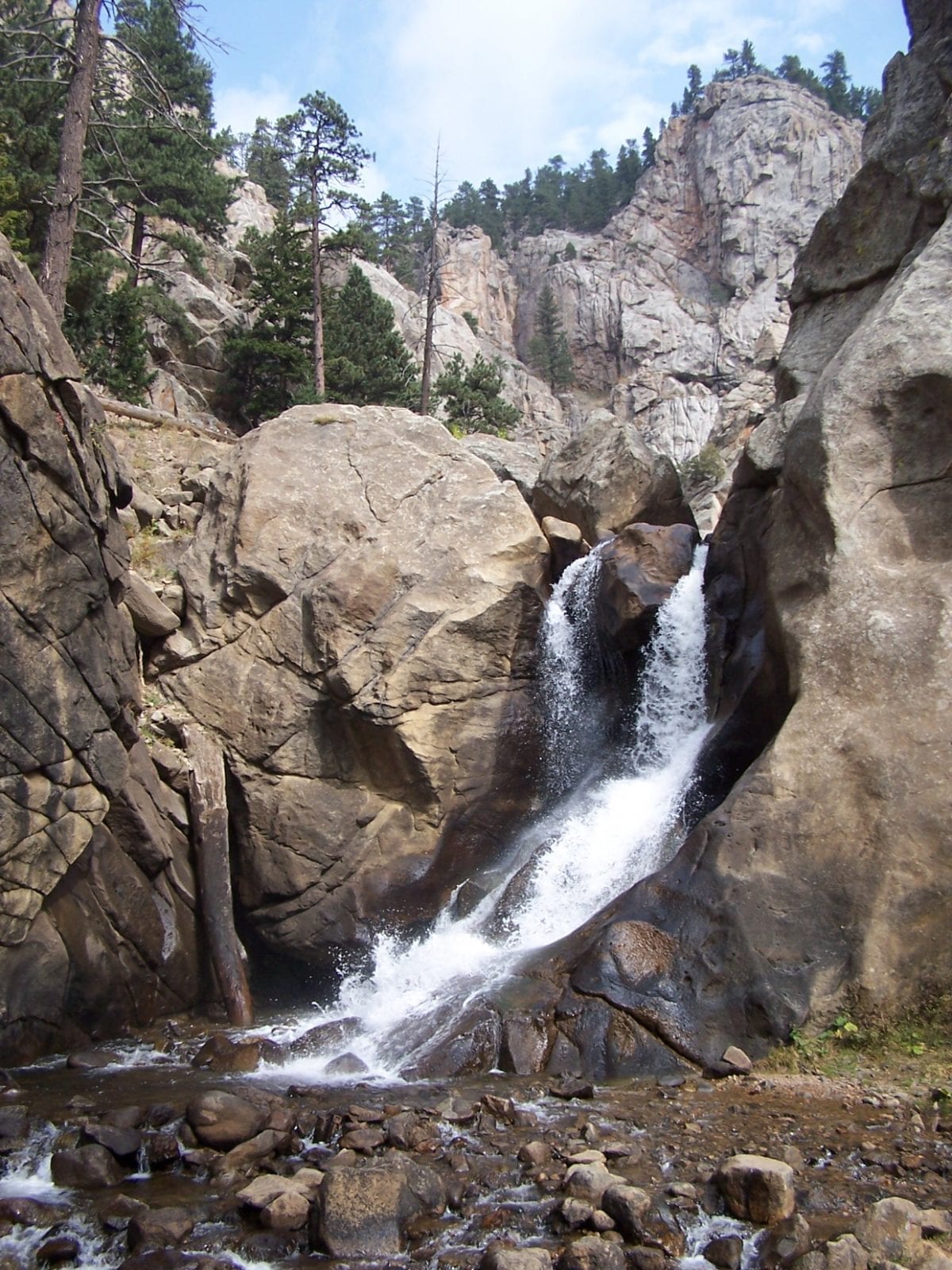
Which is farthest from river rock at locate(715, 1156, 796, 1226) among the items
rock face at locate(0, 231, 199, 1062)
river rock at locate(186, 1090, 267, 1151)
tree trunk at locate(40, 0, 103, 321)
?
tree trunk at locate(40, 0, 103, 321)

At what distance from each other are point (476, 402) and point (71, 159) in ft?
70.5

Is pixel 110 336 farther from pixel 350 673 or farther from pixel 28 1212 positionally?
pixel 28 1212

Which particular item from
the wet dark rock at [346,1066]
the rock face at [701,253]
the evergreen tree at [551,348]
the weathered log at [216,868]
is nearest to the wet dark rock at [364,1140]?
the wet dark rock at [346,1066]

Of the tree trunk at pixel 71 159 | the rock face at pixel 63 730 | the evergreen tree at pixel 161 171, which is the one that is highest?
the evergreen tree at pixel 161 171

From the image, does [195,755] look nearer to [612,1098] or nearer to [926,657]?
[612,1098]

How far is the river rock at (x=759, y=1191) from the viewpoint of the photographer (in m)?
6.23

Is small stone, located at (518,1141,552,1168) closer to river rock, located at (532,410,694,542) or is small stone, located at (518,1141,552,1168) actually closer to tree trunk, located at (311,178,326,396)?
river rock, located at (532,410,694,542)

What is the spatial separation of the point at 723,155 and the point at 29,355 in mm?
85751

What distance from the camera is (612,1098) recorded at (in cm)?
884

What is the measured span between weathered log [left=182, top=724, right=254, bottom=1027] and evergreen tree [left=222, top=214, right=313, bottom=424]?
1731 cm

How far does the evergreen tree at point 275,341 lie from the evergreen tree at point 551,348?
4555cm

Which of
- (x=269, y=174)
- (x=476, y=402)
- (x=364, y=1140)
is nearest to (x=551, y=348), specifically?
(x=269, y=174)

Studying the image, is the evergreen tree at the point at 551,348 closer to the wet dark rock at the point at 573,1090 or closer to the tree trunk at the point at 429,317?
the tree trunk at the point at 429,317

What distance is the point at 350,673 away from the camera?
15281 mm
